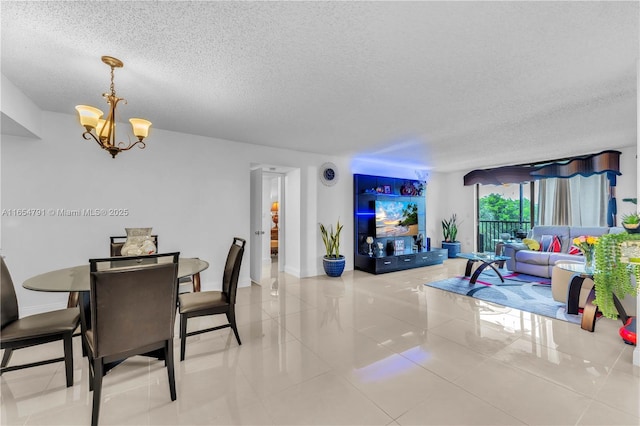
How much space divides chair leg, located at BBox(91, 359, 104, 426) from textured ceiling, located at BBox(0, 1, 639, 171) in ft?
7.09

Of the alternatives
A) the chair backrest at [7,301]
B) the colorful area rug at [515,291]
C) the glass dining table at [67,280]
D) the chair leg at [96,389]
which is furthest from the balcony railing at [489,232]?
the chair backrest at [7,301]

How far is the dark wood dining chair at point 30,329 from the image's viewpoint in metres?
1.85

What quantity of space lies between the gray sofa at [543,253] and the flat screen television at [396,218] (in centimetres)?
197

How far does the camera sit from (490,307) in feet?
11.8

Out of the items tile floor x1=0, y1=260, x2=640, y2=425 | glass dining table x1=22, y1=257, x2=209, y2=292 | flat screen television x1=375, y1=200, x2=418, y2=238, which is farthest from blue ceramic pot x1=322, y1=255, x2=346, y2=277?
glass dining table x1=22, y1=257, x2=209, y2=292

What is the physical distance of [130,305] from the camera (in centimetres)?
173

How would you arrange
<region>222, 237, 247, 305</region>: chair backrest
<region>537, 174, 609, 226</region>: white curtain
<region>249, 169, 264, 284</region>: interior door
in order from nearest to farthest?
<region>222, 237, 247, 305</region>: chair backrest
<region>249, 169, 264, 284</region>: interior door
<region>537, 174, 609, 226</region>: white curtain

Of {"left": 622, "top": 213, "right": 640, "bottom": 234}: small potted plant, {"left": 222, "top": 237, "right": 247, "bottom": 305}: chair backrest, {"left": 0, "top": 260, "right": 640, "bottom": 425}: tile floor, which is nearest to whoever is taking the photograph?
{"left": 0, "top": 260, "right": 640, "bottom": 425}: tile floor

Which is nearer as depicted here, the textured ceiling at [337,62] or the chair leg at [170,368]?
the textured ceiling at [337,62]

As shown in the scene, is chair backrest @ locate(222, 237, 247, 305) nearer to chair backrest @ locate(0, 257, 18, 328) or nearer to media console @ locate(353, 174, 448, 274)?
chair backrest @ locate(0, 257, 18, 328)

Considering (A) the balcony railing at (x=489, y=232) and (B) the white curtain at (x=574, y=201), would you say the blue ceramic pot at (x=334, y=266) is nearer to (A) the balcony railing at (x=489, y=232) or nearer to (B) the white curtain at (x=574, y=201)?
(A) the balcony railing at (x=489, y=232)

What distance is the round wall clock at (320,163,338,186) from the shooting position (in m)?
5.55

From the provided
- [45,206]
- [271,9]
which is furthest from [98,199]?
[271,9]

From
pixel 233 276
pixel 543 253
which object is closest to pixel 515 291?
pixel 543 253
